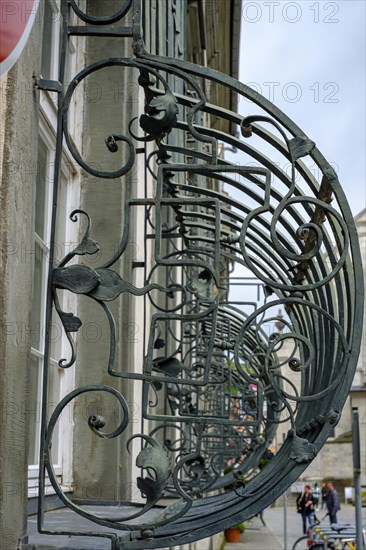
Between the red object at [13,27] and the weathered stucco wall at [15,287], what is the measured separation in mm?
646

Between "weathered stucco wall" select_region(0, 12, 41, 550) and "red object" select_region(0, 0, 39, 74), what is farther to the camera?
"weathered stucco wall" select_region(0, 12, 41, 550)

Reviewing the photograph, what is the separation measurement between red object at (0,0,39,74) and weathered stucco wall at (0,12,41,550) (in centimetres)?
65

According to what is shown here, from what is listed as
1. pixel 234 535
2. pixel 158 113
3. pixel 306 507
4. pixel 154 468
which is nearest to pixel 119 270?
pixel 158 113

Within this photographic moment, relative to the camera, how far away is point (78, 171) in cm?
416

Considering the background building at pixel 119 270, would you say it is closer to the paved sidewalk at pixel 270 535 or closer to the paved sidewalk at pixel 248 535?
the paved sidewalk at pixel 248 535

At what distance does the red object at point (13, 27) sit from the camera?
1.27 m

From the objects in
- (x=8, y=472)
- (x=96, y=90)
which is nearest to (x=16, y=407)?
(x=8, y=472)

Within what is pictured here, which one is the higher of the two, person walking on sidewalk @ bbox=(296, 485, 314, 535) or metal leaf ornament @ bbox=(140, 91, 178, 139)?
metal leaf ornament @ bbox=(140, 91, 178, 139)

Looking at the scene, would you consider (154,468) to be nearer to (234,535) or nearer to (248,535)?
(234,535)

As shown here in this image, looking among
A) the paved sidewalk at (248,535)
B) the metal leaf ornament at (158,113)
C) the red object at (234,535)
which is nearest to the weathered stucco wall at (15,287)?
the paved sidewalk at (248,535)

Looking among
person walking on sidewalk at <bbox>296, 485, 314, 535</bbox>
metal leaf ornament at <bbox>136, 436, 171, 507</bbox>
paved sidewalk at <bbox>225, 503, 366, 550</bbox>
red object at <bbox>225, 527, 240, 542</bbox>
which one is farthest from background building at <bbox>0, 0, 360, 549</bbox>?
person walking on sidewalk at <bbox>296, 485, 314, 535</bbox>

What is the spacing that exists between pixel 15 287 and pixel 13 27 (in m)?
0.87

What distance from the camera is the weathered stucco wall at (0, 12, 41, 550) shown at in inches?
79.3

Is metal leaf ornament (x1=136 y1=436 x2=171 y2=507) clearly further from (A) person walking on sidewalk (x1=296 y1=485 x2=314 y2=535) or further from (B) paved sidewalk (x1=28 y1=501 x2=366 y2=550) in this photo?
(A) person walking on sidewalk (x1=296 y1=485 x2=314 y2=535)
